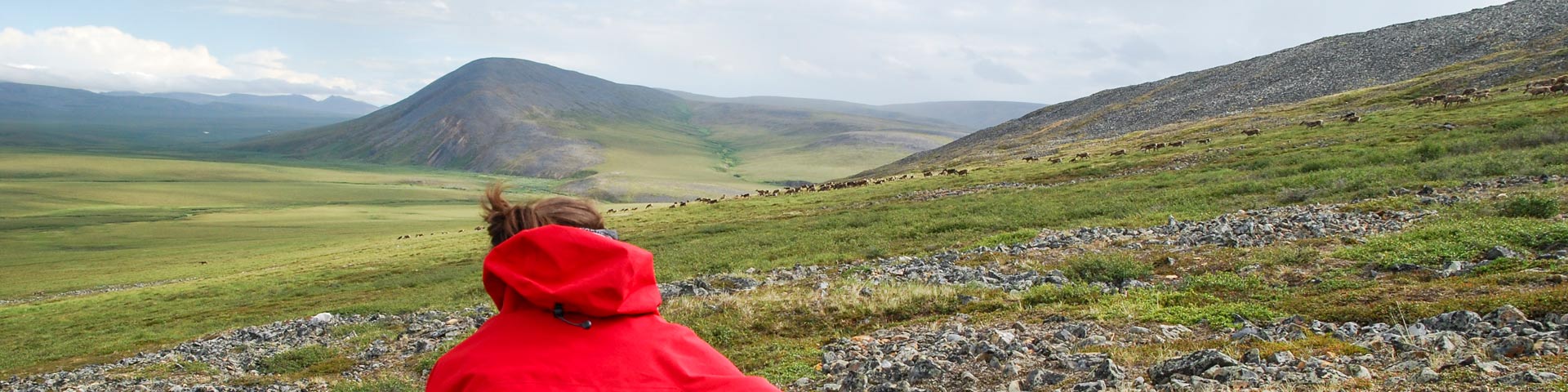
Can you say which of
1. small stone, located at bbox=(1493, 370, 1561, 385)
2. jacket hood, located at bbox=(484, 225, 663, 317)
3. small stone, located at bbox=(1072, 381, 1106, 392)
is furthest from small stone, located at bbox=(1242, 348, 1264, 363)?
jacket hood, located at bbox=(484, 225, 663, 317)

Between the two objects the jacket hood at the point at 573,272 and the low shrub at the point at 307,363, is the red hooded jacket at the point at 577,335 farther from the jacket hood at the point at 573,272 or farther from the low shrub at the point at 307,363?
the low shrub at the point at 307,363

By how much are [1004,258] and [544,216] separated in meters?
17.6

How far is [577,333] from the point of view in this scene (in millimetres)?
3693

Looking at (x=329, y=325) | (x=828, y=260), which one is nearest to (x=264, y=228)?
(x=329, y=325)

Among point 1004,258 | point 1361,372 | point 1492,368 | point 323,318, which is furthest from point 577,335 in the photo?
point 323,318

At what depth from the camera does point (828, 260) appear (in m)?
26.2

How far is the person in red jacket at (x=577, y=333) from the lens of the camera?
359 centimetres

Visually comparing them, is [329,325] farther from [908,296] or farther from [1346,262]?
[1346,262]

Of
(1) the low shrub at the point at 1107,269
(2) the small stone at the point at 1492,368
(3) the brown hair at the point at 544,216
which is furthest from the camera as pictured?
(1) the low shrub at the point at 1107,269

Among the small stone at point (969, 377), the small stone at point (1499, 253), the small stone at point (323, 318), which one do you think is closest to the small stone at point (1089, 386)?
the small stone at point (969, 377)

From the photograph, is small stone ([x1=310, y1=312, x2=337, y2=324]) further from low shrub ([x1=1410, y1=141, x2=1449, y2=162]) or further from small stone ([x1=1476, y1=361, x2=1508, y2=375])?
low shrub ([x1=1410, y1=141, x2=1449, y2=162])

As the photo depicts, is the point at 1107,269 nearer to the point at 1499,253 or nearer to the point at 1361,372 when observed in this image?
the point at 1499,253

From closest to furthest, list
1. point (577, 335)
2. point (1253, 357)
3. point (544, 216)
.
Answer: point (577, 335), point (544, 216), point (1253, 357)

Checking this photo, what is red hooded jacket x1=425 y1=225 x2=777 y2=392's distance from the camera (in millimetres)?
3594
